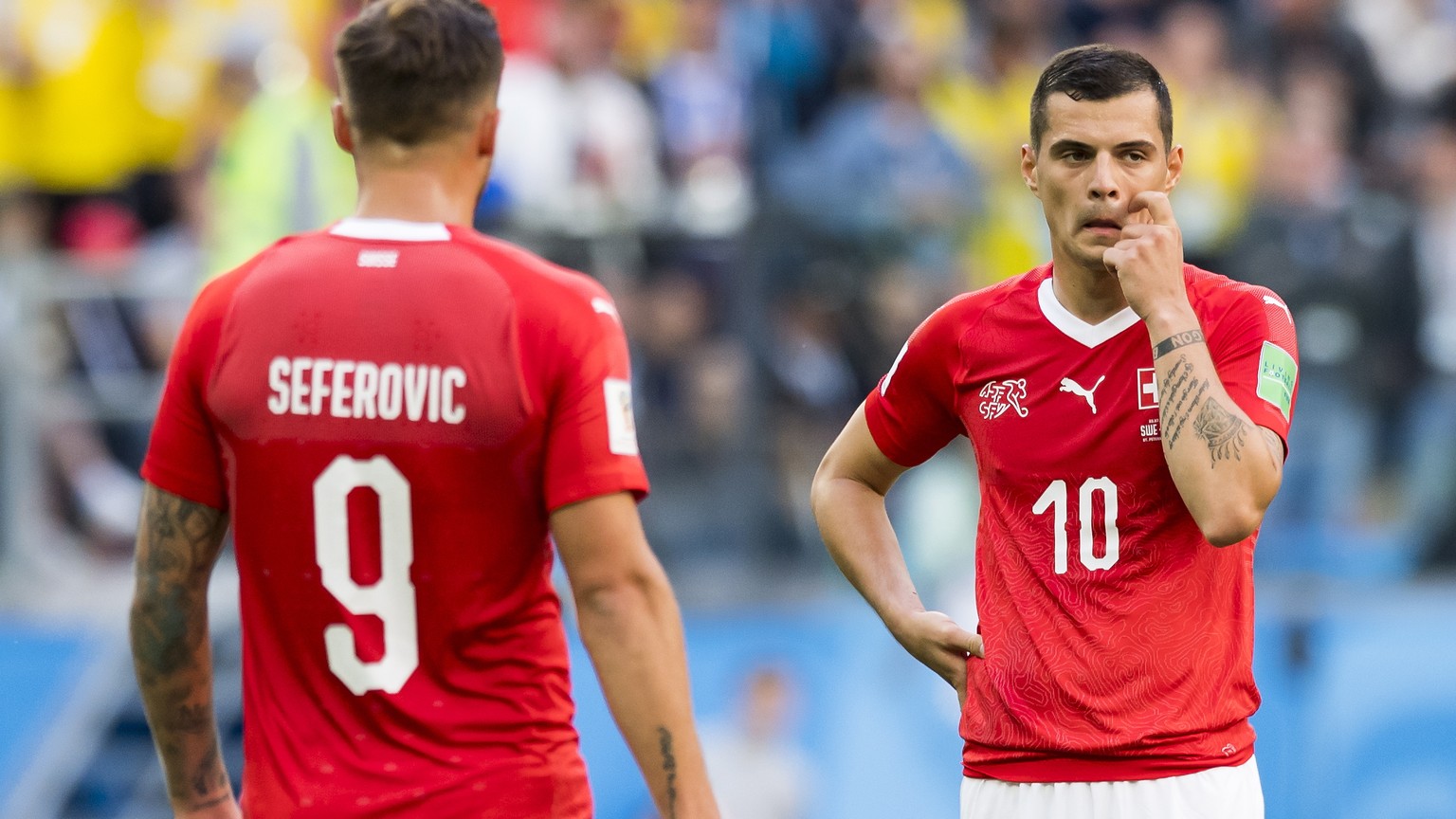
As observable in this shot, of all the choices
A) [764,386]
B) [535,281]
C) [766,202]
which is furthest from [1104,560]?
[766,202]

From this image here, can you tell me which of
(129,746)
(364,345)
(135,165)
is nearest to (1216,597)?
(364,345)

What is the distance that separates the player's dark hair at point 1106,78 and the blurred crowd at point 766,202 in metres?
4.25

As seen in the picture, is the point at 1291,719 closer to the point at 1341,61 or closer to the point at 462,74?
the point at 1341,61

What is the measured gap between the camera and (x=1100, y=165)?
388cm

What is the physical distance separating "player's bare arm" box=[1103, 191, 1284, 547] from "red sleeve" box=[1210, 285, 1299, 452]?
A: 0.05 m

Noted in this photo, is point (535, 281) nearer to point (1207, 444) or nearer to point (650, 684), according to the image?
point (650, 684)

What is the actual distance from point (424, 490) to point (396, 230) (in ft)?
1.66

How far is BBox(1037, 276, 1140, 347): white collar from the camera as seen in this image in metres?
4.00

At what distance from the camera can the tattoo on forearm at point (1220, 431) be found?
3576 millimetres

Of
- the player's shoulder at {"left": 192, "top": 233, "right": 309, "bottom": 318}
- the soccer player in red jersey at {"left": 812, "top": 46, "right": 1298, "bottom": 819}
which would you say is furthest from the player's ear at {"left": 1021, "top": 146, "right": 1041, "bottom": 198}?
the player's shoulder at {"left": 192, "top": 233, "right": 309, "bottom": 318}

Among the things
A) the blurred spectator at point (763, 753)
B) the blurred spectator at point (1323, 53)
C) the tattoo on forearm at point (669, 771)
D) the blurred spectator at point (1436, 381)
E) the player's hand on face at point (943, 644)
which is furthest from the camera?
the blurred spectator at point (1323, 53)

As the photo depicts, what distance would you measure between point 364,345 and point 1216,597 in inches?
72.3

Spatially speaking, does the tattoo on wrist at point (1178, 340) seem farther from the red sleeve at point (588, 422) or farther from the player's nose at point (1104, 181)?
the red sleeve at point (588, 422)

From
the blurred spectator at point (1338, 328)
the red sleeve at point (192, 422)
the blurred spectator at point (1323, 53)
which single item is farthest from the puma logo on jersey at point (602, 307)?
the blurred spectator at point (1323, 53)
